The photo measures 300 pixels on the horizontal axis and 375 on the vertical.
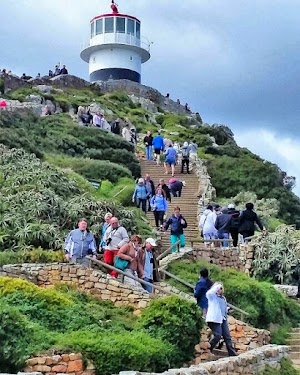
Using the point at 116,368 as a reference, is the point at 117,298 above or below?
above

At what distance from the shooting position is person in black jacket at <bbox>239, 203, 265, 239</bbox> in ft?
74.4

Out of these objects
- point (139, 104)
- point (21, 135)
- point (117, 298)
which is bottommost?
point (117, 298)

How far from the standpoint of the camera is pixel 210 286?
15758 millimetres

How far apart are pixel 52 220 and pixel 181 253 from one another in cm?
349

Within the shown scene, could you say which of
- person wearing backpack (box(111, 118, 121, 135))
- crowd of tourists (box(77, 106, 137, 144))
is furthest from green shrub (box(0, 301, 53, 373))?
person wearing backpack (box(111, 118, 121, 135))

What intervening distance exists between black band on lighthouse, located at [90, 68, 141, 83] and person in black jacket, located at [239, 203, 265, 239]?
47.7 metres

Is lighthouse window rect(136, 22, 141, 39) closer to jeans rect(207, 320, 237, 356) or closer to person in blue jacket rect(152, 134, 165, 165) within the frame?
person in blue jacket rect(152, 134, 165, 165)

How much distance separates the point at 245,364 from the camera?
13719 mm

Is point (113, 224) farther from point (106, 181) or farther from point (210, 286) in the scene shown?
point (106, 181)

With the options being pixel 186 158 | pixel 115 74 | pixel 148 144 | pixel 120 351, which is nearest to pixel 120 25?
pixel 115 74

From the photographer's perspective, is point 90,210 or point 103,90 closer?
point 90,210

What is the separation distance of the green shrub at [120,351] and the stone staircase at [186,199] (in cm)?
994

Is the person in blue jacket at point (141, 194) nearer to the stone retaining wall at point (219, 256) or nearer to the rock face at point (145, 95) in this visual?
the stone retaining wall at point (219, 256)

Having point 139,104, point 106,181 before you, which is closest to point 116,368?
point 106,181
